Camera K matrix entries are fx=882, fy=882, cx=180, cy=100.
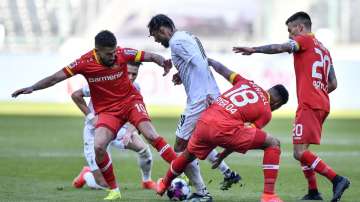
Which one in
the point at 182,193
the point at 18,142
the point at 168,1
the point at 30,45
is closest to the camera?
the point at 182,193

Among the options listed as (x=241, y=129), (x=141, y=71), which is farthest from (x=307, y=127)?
(x=141, y=71)

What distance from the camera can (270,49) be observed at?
372 inches

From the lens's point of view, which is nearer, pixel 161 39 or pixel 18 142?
pixel 161 39

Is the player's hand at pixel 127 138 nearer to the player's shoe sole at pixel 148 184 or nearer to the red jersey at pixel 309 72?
the player's shoe sole at pixel 148 184

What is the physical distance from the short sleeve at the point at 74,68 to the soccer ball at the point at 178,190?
5.50 ft

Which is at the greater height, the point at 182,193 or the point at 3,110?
the point at 182,193

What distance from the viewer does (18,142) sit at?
18.3 metres

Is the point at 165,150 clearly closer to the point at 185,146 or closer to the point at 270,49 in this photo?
the point at 185,146

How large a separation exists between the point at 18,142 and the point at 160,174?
5.79 meters

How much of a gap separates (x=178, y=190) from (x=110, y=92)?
4.72 ft

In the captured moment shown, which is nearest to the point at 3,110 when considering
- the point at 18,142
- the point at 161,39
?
the point at 18,142

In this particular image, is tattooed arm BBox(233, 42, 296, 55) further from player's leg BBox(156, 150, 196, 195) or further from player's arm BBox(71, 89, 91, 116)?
player's arm BBox(71, 89, 91, 116)

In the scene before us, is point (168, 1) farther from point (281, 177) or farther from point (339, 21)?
point (281, 177)

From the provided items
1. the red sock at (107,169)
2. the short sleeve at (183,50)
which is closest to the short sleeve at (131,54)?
the short sleeve at (183,50)
